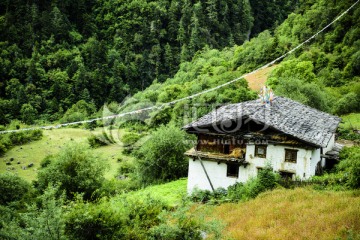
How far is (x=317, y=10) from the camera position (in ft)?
299

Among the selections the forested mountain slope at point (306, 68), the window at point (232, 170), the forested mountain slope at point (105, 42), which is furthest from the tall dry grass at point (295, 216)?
the forested mountain slope at point (105, 42)

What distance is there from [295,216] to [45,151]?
70372mm

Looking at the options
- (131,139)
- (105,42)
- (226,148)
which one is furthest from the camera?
(105,42)

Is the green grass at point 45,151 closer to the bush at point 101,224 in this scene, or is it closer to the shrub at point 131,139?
the shrub at point 131,139

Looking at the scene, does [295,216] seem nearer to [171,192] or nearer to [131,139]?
[171,192]

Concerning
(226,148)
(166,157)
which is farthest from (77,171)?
(226,148)

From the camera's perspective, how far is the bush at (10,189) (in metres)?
37.6

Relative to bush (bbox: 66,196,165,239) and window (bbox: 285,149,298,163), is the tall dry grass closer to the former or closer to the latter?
bush (bbox: 66,196,165,239)

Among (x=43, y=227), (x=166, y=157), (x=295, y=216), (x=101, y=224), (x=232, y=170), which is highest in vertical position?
(x=43, y=227)

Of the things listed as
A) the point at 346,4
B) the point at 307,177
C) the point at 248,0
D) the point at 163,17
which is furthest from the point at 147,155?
the point at 248,0

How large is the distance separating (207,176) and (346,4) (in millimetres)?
75361

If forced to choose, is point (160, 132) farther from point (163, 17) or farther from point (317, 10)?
point (163, 17)

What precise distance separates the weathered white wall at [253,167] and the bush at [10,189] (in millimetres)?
21145

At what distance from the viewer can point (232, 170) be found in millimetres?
26922
